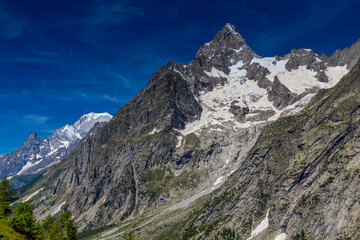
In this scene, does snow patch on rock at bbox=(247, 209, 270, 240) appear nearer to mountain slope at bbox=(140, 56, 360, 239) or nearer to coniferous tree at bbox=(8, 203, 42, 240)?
mountain slope at bbox=(140, 56, 360, 239)

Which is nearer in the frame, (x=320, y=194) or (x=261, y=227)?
(x=320, y=194)

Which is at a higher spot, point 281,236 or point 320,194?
point 320,194

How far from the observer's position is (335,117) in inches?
7810

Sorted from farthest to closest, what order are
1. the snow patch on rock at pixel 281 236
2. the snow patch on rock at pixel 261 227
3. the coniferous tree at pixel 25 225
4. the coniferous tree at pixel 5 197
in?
the snow patch on rock at pixel 261 227 → the snow patch on rock at pixel 281 236 → the coniferous tree at pixel 5 197 → the coniferous tree at pixel 25 225

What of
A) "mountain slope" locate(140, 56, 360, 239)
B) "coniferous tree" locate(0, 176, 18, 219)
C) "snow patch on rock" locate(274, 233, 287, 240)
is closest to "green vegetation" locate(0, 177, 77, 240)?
"coniferous tree" locate(0, 176, 18, 219)

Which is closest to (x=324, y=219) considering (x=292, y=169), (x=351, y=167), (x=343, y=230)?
(x=343, y=230)

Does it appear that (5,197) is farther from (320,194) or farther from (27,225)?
(320,194)

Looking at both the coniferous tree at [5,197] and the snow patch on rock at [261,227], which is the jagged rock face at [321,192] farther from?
the coniferous tree at [5,197]

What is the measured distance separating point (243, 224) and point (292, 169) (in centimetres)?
5336

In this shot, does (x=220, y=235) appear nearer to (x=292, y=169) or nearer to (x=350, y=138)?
(x=292, y=169)

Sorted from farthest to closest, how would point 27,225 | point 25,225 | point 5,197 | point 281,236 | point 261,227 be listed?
point 261,227, point 281,236, point 5,197, point 27,225, point 25,225

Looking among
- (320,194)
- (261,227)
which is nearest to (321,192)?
(320,194)

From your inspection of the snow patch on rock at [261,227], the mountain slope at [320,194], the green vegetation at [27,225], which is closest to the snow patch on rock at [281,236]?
the mountain slope at [320,194]

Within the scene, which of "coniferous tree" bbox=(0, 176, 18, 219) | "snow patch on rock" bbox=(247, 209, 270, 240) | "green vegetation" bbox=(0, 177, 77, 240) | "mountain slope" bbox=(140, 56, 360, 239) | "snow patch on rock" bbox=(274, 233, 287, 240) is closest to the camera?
"green vegetation" bbox=(0, 177, 77, 240)
